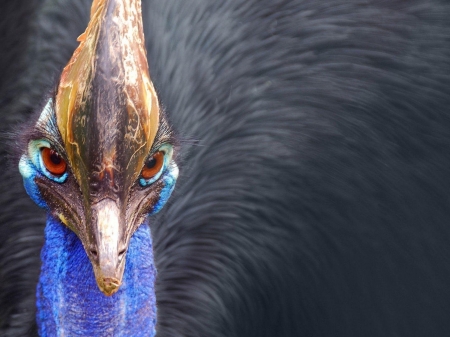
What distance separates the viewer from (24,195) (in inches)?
97.2

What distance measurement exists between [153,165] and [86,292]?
0.31 metres

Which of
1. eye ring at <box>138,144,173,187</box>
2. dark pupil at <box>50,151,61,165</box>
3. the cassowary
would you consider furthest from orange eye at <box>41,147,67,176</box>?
the cassowary

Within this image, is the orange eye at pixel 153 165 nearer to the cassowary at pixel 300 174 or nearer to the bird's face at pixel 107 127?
the bird's face at pixel 107 127

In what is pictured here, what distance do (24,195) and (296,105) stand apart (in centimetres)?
70

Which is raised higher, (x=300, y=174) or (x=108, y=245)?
(x=300, y=174)

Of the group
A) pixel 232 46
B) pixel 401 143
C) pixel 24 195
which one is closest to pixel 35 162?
pixel 24 195

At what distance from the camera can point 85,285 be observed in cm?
201

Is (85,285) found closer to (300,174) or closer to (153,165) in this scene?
(153,165)

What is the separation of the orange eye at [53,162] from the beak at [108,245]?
0.50 ft

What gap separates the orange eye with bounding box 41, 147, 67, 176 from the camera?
187cm

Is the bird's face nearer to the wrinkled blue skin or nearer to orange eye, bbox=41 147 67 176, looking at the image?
orange eye, bbox=41 147 67 176

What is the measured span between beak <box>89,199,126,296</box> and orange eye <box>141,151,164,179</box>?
14cm

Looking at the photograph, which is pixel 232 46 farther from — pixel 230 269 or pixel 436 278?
pixel 436 278

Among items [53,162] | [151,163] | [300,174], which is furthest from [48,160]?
[300,174]
